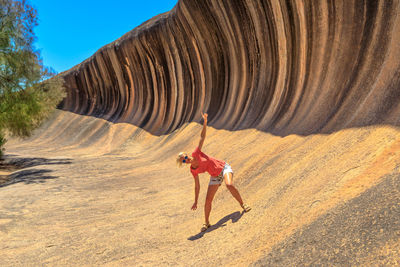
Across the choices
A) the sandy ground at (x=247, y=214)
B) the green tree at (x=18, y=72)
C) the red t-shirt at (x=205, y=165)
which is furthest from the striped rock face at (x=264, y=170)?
the green tree at (x=18, y=72)

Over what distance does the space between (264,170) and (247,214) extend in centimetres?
187

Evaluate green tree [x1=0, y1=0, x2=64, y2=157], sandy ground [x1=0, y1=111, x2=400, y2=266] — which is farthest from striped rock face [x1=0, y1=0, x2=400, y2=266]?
green tree [x1=0, y1=0, x2=64, y2=157]

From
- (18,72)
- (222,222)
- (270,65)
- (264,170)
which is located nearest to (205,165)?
(222,222)

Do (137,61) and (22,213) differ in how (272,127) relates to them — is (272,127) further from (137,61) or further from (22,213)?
(137,61)

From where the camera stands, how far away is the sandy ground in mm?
2734

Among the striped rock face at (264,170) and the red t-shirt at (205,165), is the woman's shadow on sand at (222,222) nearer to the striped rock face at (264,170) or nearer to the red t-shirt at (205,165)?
the striped rock face at (264,170)

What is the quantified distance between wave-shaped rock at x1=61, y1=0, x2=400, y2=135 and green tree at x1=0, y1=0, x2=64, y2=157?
23.9 ft

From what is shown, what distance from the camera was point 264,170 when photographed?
235 inches

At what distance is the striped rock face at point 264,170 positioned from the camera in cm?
307

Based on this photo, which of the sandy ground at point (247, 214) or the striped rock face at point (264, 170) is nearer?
the sandy ground at point (247, 214)

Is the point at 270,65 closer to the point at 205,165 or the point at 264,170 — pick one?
the point at 264,170

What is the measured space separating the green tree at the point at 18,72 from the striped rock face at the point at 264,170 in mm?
2951

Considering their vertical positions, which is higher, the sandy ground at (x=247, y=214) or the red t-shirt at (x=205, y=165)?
the red t-shirt at (x=205, y=165)

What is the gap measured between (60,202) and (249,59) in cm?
856
